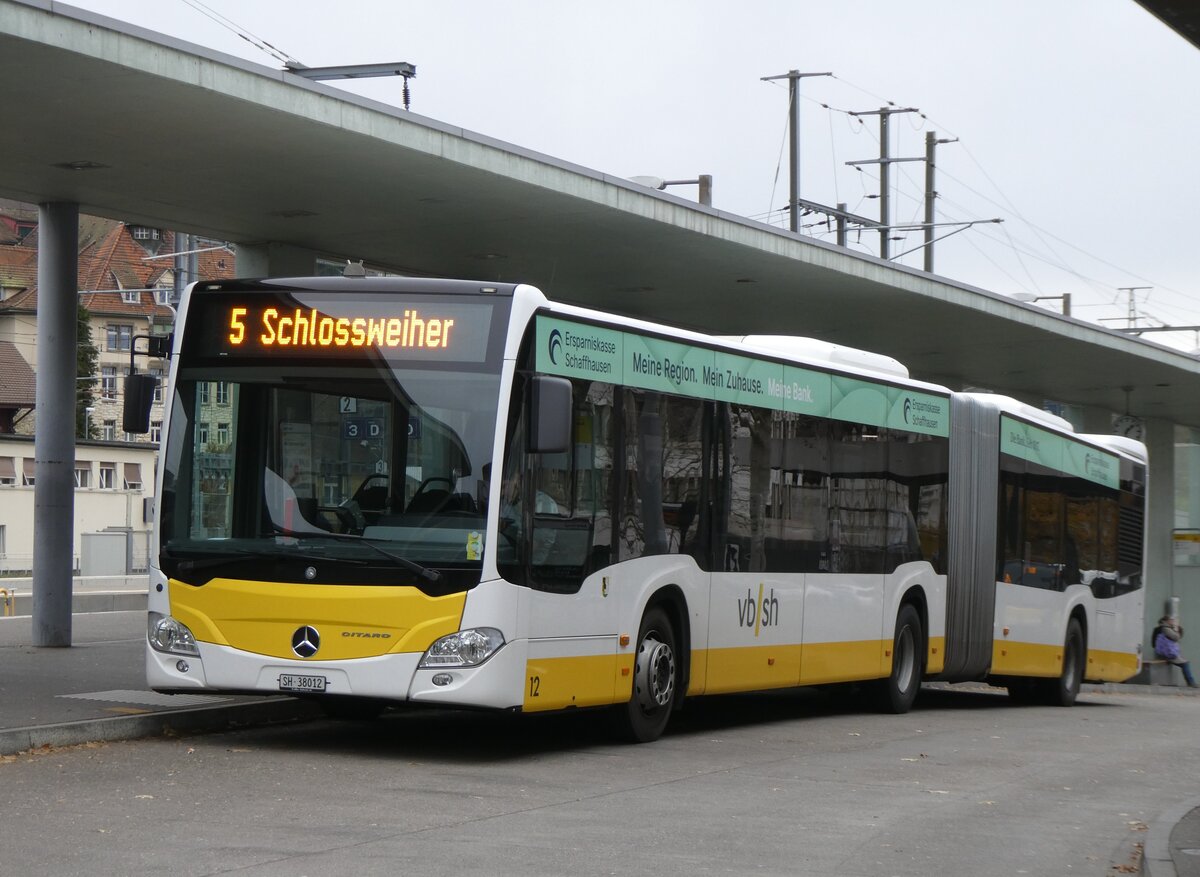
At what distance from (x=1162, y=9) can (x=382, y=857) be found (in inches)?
187

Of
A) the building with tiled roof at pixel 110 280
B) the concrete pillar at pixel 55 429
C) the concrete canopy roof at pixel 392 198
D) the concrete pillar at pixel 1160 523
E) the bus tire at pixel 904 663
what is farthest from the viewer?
the building with tiled roof at pixel 110 280

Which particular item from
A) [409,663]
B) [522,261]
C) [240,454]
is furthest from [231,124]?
[522,261]

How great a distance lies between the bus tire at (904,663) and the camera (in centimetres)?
1764

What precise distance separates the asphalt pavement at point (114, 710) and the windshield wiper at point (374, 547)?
5.97 ft

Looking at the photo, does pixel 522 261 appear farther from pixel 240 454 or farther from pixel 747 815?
pixel 747 815

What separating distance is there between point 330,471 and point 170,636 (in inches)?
61.6

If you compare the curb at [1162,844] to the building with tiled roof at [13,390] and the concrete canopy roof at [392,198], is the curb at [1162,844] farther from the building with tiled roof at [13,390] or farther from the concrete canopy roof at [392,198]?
the building with tiled roof at [13,390]

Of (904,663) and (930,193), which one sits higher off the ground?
(930,193)

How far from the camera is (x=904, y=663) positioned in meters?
17.9

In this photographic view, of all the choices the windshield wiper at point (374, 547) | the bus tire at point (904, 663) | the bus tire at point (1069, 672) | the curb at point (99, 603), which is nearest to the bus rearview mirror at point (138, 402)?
the windshield wiper at point (374, 547)

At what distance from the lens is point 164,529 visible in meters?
12.1

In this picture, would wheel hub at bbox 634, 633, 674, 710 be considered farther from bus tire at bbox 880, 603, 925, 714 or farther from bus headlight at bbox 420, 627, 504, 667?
bus tire at bbox 880, 603, 925, 714

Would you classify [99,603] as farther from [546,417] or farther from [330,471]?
[546,417]

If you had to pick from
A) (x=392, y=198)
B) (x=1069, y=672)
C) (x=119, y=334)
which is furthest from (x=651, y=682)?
(x=119, y=334)
